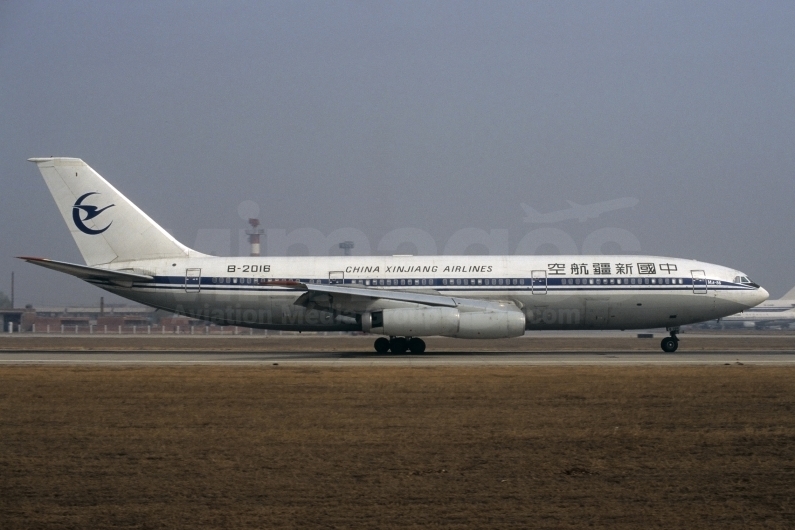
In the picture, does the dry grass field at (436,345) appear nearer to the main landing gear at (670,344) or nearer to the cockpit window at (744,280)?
the main landing gear at (670,344)

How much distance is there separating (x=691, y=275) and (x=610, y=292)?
3624 millimetres

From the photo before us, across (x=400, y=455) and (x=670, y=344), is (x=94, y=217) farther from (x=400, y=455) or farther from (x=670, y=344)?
(x=400, y=455)

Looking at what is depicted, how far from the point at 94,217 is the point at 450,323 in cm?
1563

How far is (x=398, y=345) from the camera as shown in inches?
1320

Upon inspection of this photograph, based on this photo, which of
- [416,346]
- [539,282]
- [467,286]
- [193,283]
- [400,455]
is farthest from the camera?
[193,283]

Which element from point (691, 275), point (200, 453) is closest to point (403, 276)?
point (691, 275)

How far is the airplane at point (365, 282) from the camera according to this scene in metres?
32.8

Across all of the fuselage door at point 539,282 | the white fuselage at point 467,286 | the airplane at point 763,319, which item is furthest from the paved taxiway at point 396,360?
the airplane at point 763,319

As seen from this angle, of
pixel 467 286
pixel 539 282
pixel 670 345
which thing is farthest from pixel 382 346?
pixel 670 345

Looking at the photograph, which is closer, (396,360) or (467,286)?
(396,360)

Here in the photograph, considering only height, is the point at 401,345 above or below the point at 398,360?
above

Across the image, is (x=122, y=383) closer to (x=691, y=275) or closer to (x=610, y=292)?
(x=610, y=292)

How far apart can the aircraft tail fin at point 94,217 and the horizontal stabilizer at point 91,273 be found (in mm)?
1205

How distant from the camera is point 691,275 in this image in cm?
3381
